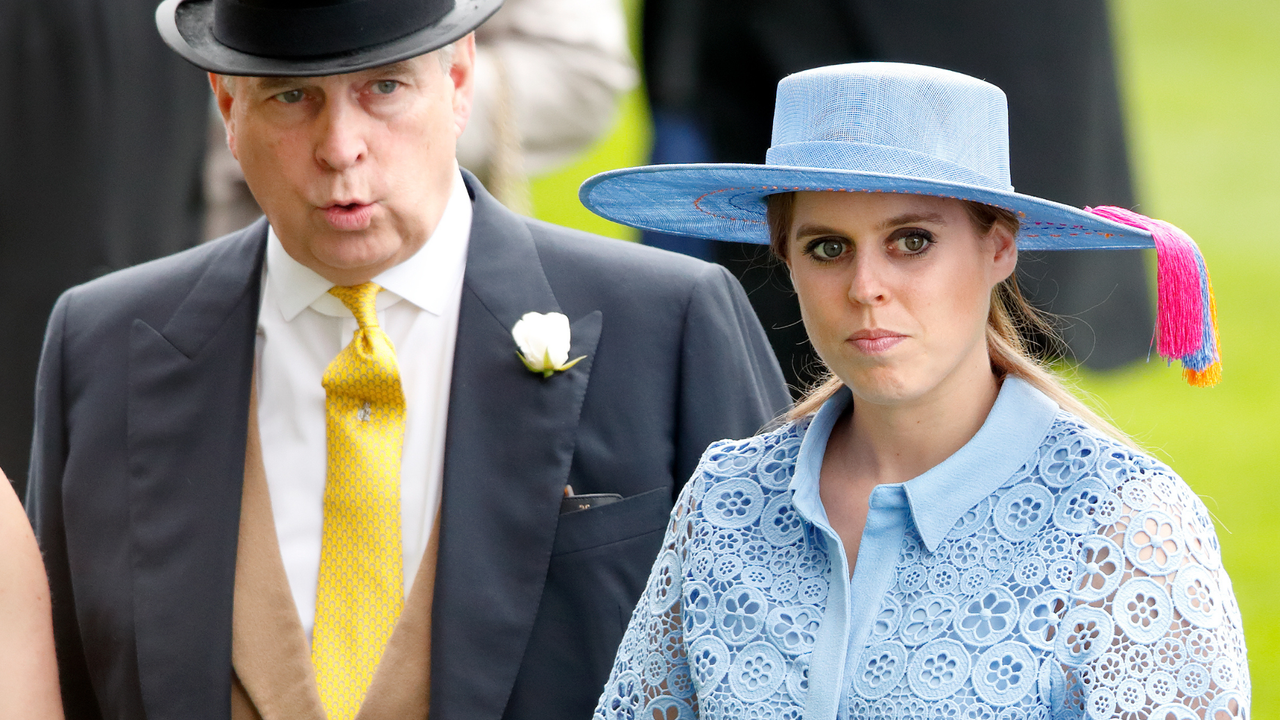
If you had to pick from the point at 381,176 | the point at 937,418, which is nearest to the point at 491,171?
the point at 381,176

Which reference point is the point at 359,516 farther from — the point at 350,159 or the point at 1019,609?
the point at 1019,609

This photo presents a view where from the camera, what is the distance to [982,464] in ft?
7.93

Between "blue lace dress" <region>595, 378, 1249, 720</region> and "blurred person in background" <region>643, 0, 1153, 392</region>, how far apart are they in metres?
1.41

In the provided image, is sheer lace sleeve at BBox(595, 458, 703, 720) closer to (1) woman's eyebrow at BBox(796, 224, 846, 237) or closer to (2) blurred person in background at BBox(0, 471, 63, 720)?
(1) woman's eyebrow at BBox(796, 224, 846, 237)

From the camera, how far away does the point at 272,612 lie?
3.06 metres

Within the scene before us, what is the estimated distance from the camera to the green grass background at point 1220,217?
686cm

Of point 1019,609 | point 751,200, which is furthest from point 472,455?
point 1019,609

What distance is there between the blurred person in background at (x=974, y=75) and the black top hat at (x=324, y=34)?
100 centimetres

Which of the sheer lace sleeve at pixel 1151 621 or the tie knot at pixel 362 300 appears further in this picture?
the tie knot at pixel 362 300

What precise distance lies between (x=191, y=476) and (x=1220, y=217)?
12651mm

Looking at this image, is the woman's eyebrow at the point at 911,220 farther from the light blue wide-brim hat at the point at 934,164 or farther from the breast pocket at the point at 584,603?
the breast pocket at the point at 584,603

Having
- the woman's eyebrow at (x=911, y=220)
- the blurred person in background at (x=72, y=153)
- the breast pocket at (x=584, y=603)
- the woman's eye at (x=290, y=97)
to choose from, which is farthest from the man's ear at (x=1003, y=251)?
the blurred person in background at (x=72, y=153)

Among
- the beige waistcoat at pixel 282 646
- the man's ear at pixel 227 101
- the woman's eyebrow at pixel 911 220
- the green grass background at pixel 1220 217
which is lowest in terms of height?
the green grass background at pixel 1220 217

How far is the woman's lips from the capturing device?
309cm
